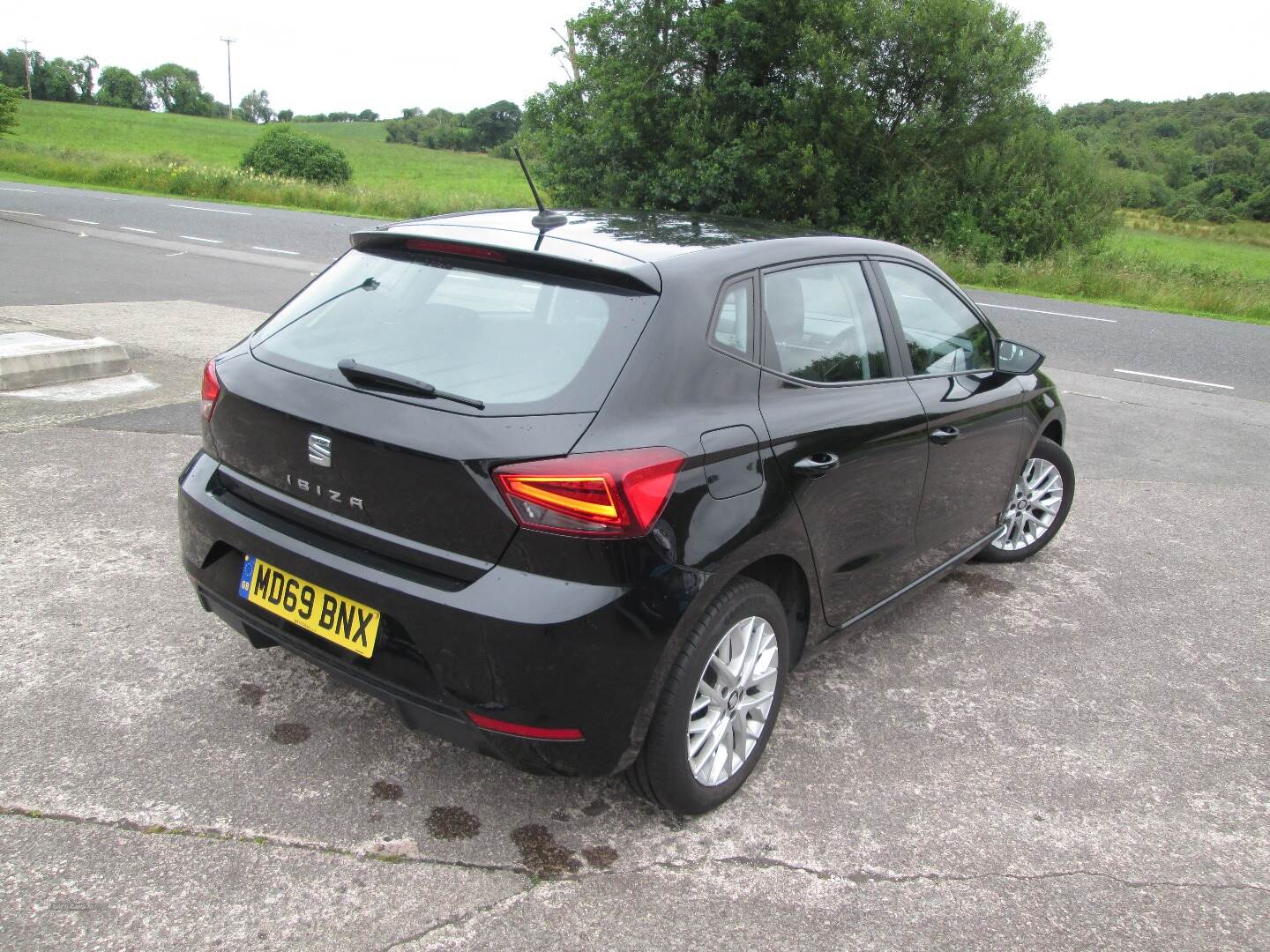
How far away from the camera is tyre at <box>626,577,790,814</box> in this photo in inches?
99.1

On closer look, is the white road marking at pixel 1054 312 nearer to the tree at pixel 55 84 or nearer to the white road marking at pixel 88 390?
the white road marking at pixel 88 390

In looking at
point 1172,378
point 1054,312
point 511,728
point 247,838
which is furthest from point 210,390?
point 1054,312

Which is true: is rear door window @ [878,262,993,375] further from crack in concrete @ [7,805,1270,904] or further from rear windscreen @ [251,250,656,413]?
crack in concrete @ [7,805,1270,904]

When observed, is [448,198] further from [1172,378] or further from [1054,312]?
Result: [1172,378]

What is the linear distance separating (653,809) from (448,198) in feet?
90.6

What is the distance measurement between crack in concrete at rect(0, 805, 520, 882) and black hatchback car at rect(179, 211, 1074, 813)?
0.31 metres

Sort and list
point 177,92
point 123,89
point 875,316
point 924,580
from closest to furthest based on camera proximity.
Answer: point 875,316 < point 924,580 < point 123,89 < point 177,92

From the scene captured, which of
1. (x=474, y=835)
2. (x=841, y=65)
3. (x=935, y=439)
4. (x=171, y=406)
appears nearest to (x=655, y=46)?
(x=841, y=65)

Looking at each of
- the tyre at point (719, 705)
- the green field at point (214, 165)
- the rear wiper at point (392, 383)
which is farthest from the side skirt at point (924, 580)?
the green field at point (214, 165)

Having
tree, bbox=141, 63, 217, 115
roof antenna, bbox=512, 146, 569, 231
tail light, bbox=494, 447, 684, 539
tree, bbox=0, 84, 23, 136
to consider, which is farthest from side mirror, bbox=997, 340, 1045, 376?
tree, bbox=141, 63, 217, 115

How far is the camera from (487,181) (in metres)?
51.1

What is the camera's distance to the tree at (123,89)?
100 metres

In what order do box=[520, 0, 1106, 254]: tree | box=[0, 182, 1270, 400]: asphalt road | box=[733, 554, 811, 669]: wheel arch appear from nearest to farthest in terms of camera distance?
1. box=[733, 554, 811, 669]: wheel arch
2. box=[0, 182, 1270, 400]: asphalt road
3. box=[520, 0, 1106, 254]: tree

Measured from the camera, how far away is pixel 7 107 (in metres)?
31.9
